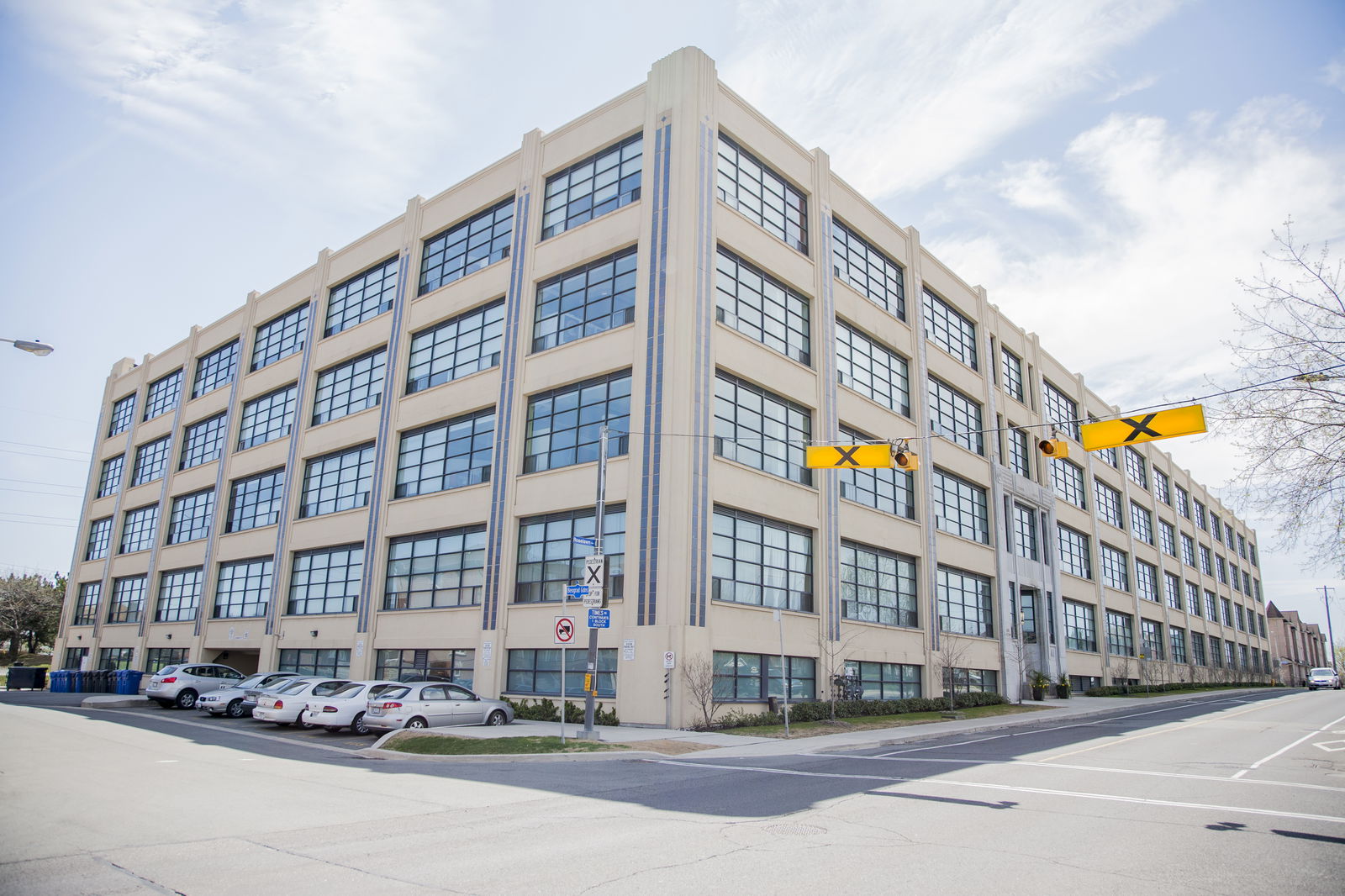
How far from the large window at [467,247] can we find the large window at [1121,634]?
4253 cm

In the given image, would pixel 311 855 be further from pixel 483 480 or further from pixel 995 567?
pixel 995 567

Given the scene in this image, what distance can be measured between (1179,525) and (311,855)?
7492 cm

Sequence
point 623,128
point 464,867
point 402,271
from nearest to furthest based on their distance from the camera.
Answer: point 464,867 < point 623,128 < point 402,271

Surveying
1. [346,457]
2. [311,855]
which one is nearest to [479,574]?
[346,457]

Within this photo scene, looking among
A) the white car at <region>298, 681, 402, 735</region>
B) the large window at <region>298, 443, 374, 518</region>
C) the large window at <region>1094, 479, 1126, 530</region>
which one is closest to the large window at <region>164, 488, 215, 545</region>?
the large window at <region>298, 443, 374, 518</region>

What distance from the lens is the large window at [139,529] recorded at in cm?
4847

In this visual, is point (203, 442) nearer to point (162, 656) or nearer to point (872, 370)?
point (162, 656)

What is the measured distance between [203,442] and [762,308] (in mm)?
34494

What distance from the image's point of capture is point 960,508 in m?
38.4

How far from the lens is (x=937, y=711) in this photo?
3134 centimetres

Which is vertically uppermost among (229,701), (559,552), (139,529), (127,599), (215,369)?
(215,369)

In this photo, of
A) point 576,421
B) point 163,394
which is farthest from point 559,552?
point 163,394

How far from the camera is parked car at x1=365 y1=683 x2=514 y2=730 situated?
20.3m

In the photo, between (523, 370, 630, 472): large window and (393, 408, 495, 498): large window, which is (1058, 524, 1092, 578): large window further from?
(393, 408, 495, 498): large window
